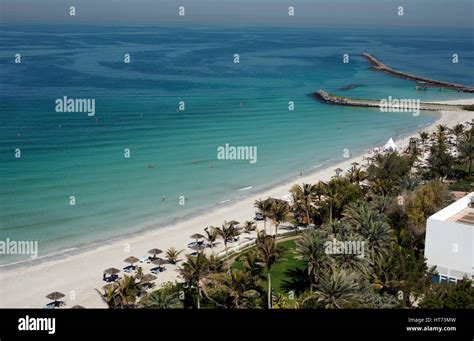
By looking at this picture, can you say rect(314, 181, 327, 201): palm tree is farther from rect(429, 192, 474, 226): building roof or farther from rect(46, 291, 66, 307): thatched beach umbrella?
rect(46, 291, 66, 307): thatched beach umbrella

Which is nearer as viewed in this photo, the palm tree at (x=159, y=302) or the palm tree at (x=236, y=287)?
the palm tree at (x=159, y=302)

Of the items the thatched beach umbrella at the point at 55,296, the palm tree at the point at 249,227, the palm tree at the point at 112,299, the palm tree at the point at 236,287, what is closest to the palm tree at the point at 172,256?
the palm tree at the point at 249,227

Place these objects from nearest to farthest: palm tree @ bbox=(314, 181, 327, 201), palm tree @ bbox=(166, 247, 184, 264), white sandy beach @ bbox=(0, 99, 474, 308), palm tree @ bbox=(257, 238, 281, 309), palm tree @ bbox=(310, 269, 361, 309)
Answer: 1. palm tree @ bbox=(310, 269, 361, 309)
2. palm tree @ bbox=(257, 238, 281, 309)
3. white sandy beach @ bbox=(0, 99, 474, 308)
4. palm tree @ bbox=(166, 247, 184, 264)
5. palm tree @ bbox=(314, 181, 327, 201)

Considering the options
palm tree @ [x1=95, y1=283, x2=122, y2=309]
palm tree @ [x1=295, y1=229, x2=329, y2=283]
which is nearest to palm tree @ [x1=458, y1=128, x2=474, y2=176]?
palm tree @ [x1=295, y1=229, x2=329, y2=283]

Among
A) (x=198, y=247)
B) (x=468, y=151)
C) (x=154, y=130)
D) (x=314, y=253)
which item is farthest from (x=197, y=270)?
(x=154, y=130)

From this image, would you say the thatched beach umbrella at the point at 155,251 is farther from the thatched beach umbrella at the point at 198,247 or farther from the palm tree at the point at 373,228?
the palm tree at the point at 373,228
